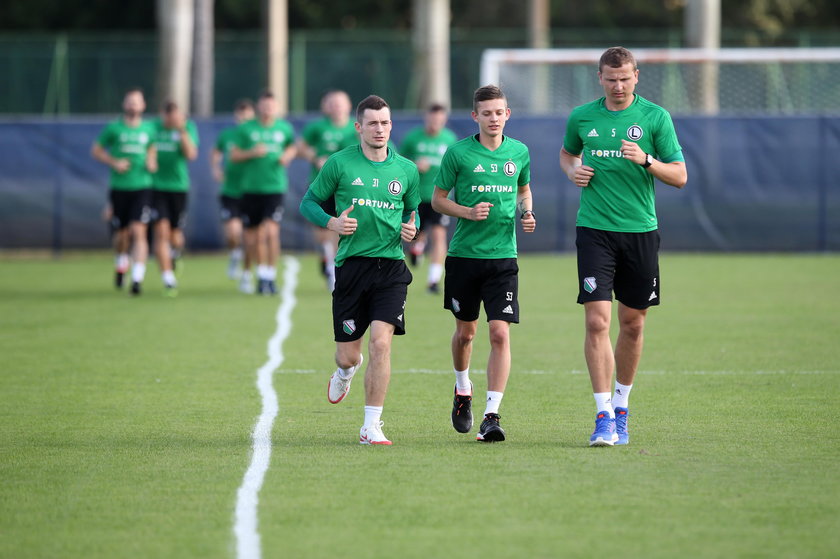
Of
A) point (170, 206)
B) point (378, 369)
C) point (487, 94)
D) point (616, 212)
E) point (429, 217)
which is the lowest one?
point (378, 369)

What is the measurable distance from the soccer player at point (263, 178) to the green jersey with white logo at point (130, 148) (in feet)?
3.85

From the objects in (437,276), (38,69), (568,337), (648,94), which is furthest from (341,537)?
(38,69)

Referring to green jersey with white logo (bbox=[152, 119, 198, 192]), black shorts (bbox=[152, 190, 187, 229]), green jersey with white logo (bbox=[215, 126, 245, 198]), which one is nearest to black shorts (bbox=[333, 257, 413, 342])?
black shorts (bbox=[152, 190, 187, 229])

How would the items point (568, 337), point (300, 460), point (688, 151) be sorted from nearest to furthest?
point (300, 460)
point (568, 337)
point (688, 151)

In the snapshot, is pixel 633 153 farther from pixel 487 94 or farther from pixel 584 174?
pixel 487 94

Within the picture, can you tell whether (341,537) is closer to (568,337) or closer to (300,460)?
(300,460)

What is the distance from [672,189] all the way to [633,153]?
56.3 ft

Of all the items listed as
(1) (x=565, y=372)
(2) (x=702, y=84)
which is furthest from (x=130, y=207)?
(2) (x=702, y=84)

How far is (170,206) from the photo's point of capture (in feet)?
61.2

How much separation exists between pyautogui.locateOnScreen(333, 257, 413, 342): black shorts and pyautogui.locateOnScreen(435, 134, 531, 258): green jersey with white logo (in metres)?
0.44

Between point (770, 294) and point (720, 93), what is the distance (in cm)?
1086

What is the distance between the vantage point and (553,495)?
6.70 m

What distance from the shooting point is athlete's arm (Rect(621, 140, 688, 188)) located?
7.81 m

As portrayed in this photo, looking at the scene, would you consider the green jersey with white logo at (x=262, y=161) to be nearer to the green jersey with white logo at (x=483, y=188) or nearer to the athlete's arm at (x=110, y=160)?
the athlete's arm at (x=110, y=160)
